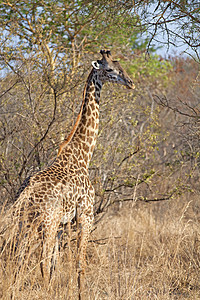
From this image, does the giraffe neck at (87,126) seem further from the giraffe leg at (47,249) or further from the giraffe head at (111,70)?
the giraffe leg at (47,249)

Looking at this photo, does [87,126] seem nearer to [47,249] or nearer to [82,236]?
[82,236]

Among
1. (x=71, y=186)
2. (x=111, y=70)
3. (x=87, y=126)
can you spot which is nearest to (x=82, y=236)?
(x=71, y=186)

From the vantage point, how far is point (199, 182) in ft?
25.2

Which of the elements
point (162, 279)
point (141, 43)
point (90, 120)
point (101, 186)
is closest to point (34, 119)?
point (90, 120)

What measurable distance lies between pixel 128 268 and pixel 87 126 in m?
1.98

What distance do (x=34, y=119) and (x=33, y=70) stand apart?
0.77m

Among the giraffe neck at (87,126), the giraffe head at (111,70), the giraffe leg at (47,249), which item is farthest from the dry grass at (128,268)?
the giraffe head at (111,70)

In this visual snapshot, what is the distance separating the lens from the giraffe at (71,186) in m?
3.69

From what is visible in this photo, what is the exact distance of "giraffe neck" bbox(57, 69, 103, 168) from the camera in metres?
4.59

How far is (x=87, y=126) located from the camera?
4695mm

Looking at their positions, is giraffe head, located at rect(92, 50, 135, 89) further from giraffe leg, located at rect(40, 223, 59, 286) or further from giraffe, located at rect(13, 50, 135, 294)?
giraffe leg, located at rect(40, 223, 59, 286)

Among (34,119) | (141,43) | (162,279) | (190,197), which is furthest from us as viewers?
(141,43)

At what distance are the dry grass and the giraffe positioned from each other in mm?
245

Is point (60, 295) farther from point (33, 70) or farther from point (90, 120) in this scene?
point (33, 70)
